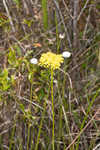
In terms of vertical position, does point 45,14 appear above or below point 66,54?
above

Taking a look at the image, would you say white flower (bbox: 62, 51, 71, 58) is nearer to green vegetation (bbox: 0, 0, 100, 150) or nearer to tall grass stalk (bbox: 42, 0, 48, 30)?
green vegetation (bbox: 0, 0, 100, 150)

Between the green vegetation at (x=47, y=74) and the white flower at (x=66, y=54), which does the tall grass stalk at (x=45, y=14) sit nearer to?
the green vegetation at (x=47, y=74)

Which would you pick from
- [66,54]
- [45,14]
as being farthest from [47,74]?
[45,14]

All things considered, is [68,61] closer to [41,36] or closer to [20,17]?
[41,36]

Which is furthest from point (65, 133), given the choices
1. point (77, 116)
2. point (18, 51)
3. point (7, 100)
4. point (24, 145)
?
point (18, 51)

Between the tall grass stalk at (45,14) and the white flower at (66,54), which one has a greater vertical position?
the tall grass stalk at (45,14)

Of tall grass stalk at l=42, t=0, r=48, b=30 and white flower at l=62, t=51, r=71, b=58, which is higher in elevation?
tall grass stalk at l=42, t=0, r=48, b=30

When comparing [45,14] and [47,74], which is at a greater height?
[45,14]

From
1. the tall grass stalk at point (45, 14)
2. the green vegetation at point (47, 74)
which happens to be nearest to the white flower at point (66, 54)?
the green vegetation at point (47, 74)

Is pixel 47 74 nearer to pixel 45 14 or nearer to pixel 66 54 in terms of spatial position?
pixel 66 54

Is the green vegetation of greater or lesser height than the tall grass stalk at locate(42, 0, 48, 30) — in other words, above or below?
below

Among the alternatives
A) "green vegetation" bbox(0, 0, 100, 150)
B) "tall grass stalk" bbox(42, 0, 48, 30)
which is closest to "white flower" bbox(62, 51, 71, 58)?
"green vegetation" bbox(0, 0, 100, 150)
